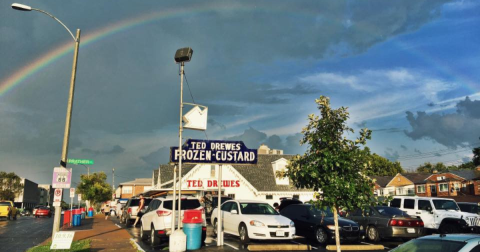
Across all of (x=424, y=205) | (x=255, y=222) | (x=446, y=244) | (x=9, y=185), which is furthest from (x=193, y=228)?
(x=9, y=185)

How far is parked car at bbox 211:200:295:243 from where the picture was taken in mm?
13914

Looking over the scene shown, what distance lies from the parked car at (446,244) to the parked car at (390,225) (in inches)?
423

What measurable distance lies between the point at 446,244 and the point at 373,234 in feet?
40.1

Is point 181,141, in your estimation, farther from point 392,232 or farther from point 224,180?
point 224,180

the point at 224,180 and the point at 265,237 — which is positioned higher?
the point at 224,180

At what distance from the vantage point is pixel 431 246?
546cm

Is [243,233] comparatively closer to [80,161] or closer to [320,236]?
[320,236]

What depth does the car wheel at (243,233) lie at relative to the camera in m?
14.3

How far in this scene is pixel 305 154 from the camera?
10086mm

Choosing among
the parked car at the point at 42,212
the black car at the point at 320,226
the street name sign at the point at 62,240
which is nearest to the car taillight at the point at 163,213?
the street name sign at the point at 62,240

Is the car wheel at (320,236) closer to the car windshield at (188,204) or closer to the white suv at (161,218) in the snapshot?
the white suv at (161,218)

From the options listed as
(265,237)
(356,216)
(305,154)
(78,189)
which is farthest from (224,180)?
(78,189)

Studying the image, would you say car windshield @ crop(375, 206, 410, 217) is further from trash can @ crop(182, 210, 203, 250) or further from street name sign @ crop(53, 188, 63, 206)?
street name sign @ crop(53, 188, 63, 206)

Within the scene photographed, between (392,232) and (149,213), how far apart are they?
10.4m
